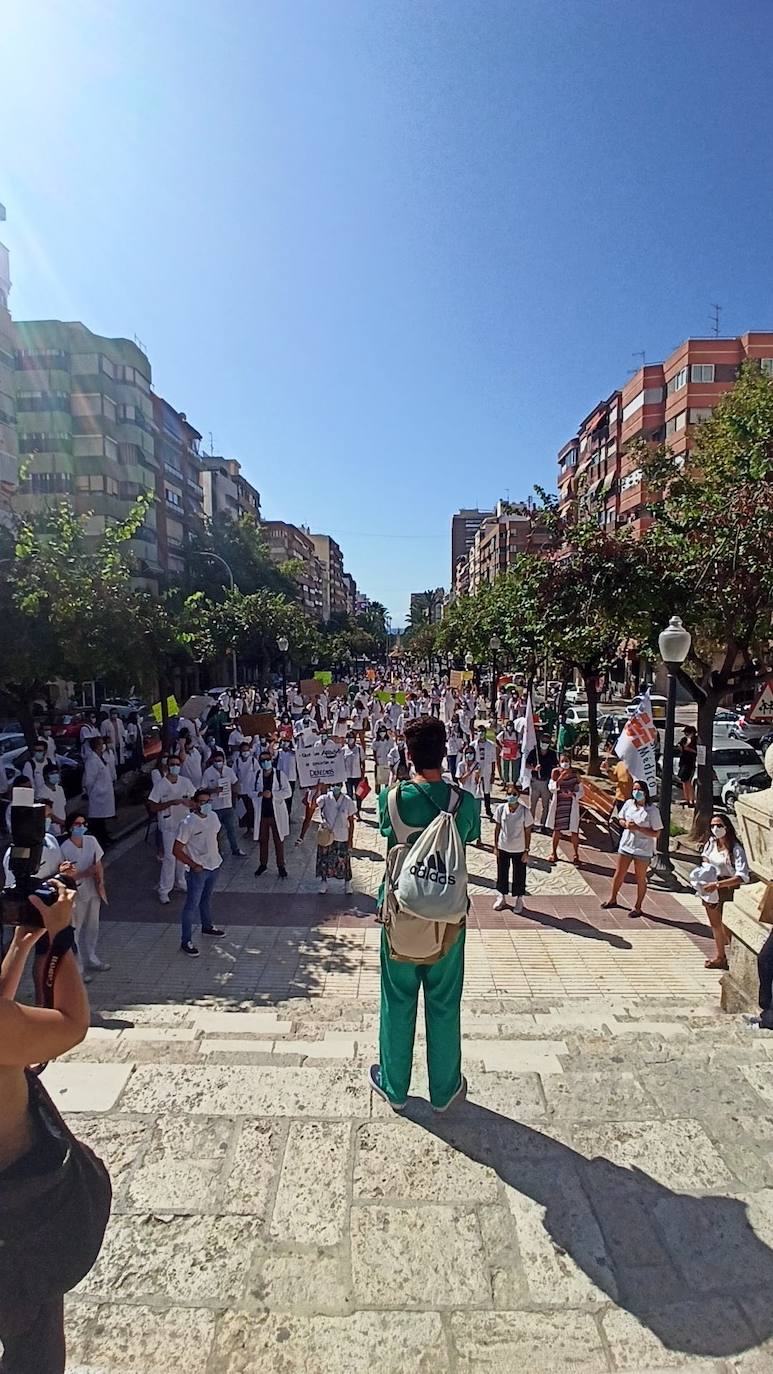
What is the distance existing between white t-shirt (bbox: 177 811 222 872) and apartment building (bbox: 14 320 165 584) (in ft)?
120

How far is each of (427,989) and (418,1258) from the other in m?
0.96

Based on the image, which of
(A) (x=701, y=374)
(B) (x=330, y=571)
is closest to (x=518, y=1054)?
(A) (x=701, y=374)

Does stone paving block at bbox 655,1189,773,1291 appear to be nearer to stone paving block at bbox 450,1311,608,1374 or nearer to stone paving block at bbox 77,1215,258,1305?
stone paving block at bbox 450,1311,608,1374

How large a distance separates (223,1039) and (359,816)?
9249 millimetres

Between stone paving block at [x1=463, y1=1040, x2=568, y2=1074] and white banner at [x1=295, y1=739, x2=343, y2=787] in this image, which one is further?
white banner at [x1=295, y1=739, x2=343, y2=787]

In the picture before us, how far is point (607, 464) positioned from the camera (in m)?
51.3

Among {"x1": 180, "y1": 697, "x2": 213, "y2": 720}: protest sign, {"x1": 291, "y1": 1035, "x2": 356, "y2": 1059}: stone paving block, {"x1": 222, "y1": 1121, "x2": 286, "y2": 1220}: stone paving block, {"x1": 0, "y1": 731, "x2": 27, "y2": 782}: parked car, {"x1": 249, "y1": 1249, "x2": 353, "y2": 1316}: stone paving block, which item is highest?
{"x1": 180, "y1": 697, "x2": 213, "y2": 720}: protest sign

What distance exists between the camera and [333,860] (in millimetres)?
9102

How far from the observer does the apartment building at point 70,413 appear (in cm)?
4044

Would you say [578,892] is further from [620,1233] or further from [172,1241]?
[172,1241]

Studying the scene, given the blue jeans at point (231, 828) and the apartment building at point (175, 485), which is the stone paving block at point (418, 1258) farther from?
the apartment building at point (175, 485)

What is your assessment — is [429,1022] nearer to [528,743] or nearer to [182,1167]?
[182,1167]

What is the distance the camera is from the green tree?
947 cm

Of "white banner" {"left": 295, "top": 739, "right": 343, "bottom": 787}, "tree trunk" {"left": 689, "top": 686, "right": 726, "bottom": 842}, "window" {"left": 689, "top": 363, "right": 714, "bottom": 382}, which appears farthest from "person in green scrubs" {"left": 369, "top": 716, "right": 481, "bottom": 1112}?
"window" {"left": 689, "top": 363, "right": 714, "bottom": 382}
